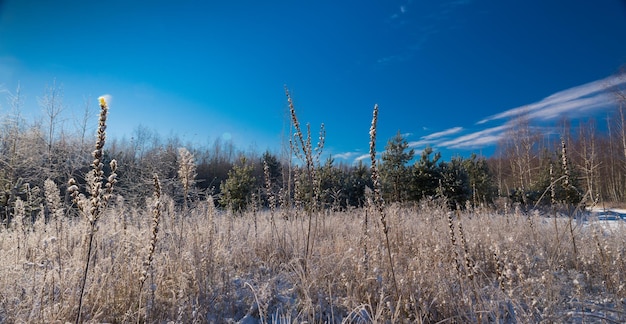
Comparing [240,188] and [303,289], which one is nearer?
[303,289]

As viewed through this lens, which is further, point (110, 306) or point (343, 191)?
point (343, 191)

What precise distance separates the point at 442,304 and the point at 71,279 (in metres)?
3.44

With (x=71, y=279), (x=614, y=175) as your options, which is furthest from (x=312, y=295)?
(x=614, y=175)

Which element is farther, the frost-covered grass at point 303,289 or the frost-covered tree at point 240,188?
the frost-covered tree at point 240,188

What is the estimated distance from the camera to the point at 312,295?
261 centimetres

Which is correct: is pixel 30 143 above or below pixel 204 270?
above

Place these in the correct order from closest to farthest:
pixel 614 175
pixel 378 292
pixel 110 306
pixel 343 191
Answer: pixel 110 306
pixel 378 292
pixel 343 191
pixel 614 175

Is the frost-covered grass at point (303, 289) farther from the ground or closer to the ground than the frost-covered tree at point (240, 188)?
closer to the ground

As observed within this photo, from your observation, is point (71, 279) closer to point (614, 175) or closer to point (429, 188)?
point (429, 188)

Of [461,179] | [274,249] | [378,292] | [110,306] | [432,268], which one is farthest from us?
[461,179]

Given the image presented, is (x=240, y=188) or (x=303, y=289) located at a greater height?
(x=240, y=188)

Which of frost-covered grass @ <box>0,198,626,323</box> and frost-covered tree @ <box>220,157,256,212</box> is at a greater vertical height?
frost-covered tree @ <box>220,157,256,212</box>

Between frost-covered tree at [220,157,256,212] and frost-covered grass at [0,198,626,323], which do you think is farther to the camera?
frost-covered tree at [220,157,256,212]

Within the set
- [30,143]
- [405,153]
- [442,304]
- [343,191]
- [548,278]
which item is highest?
[30,143]
